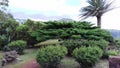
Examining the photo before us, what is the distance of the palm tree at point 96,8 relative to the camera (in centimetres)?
1379

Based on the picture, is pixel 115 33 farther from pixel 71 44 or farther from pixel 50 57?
pixel 50 57

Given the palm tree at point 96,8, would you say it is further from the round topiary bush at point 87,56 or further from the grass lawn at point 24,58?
the round topiary bush at point 87,56

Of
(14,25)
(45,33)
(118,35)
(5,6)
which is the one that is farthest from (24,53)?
(118,35)

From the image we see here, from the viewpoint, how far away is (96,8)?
13.8 m

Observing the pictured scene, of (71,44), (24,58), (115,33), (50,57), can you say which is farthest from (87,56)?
(115,33)

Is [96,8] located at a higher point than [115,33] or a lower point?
higher

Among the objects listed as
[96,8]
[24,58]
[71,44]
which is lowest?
[24,58]

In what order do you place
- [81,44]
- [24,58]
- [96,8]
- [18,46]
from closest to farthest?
[81,44] → [24,58] → [18,46] → [96,8]

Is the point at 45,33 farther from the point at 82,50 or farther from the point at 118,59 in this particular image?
the point at 118,59

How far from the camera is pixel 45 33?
11.3 metres

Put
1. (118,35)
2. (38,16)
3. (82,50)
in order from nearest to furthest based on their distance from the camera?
1. (82,50)
2. (118,35)
3. (38,16)

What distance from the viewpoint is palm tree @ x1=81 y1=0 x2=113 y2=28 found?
13.8 metres

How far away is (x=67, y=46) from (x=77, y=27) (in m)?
2.03

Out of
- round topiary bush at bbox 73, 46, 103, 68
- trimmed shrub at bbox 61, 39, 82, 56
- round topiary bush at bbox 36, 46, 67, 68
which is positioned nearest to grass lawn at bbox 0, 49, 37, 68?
round topiary bush at bbox 36, 46, 67, 68
